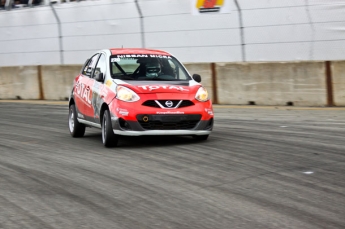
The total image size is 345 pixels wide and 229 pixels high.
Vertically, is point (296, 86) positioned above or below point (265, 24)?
below

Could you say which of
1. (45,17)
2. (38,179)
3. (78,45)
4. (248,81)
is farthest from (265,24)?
(38,179)

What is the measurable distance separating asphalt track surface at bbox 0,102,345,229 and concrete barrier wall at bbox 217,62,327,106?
323 cm

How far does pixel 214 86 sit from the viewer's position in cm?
1856

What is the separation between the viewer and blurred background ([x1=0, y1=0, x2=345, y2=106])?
55.9 feet

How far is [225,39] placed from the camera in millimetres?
19734

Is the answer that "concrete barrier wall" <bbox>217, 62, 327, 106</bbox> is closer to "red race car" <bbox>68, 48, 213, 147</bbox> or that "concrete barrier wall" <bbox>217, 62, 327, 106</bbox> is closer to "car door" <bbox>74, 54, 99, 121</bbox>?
"red race car" <bbox>68, 48, 213, 147</bbox>

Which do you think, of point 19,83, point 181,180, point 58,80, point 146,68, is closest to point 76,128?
point 146,68

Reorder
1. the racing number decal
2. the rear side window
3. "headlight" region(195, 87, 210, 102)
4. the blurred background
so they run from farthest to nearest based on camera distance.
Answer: the racing number decal < the blurred background < the rear side window < "headlight" region(195, 87, 210, 102)

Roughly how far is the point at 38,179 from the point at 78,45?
1587 cm

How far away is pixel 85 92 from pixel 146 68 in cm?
125

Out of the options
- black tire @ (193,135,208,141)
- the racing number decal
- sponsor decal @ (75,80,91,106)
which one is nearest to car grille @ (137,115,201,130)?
black tire @ (193,135,208,141)

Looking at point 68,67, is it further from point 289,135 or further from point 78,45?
point 289,135

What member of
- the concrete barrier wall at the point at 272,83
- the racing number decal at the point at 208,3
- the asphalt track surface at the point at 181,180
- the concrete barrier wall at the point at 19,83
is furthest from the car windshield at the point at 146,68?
the concrete barrier wall at the point at 19,83

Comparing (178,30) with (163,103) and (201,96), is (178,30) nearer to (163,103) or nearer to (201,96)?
(201,96)
